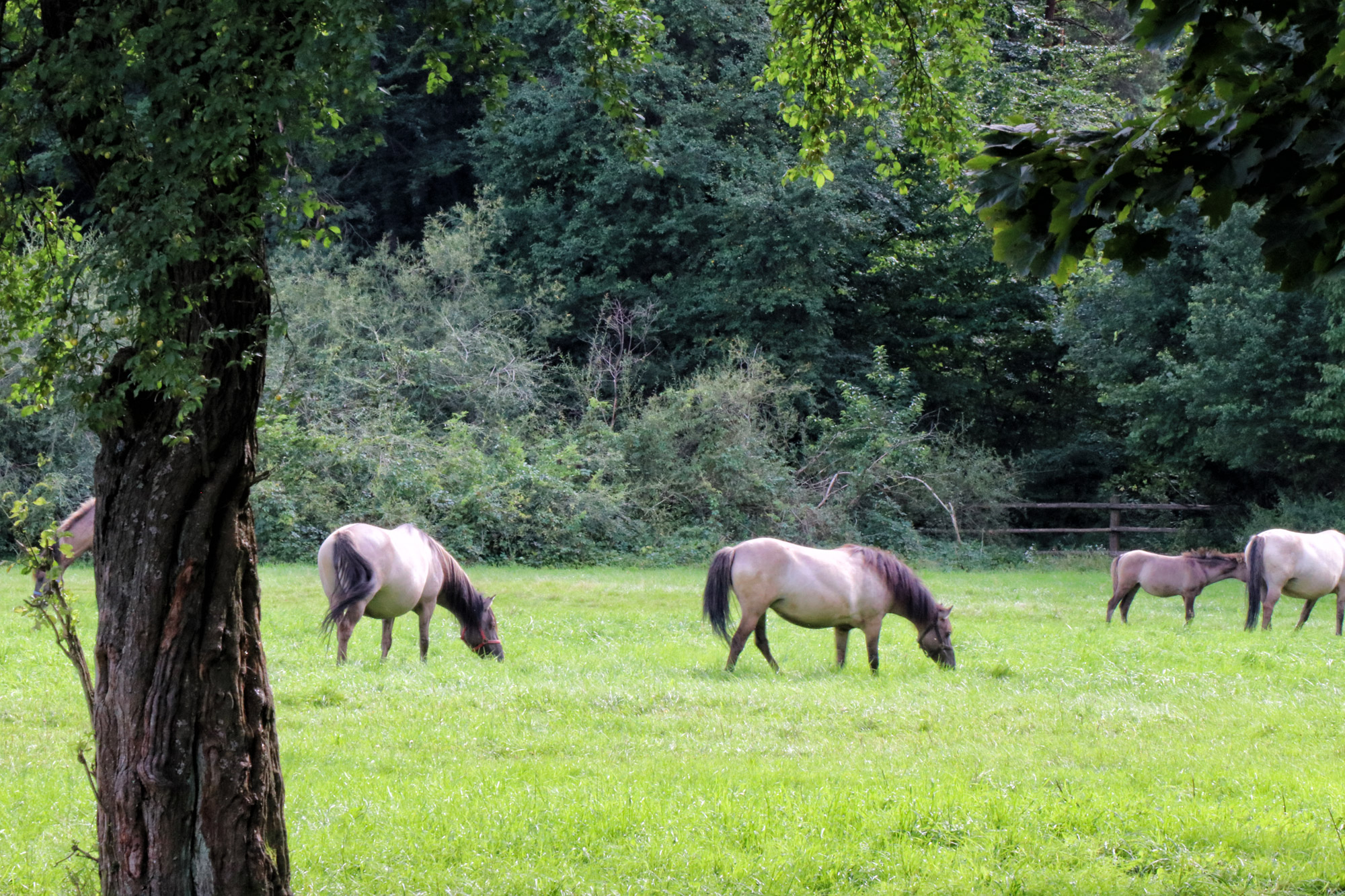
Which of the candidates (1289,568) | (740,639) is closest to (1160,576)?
(1289,568)

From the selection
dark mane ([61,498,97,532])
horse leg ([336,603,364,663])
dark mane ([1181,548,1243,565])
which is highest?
dark mane ([61,498,97,532])

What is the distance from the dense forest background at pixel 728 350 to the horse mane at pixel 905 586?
13.2 meters

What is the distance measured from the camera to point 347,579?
11.8m

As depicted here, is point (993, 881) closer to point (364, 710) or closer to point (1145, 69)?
point (364, 710)

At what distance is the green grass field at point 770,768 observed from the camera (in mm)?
5617

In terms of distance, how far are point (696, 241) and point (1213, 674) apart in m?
Answer: 24.1

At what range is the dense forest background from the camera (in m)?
25.8

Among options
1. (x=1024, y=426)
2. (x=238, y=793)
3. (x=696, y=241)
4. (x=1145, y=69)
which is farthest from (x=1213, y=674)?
(x=1145, y=69)

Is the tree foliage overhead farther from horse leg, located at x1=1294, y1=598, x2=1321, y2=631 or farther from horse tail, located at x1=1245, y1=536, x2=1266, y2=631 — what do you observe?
horse leg, located at x1=1294, y1=598, x2=1321, y2=631

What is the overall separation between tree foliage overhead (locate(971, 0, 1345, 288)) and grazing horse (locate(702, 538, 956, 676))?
8.06m

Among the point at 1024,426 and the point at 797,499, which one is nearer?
the point at 797,499

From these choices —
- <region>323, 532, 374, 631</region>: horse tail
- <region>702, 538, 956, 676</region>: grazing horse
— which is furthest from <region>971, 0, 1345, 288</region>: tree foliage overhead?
<region>323, 532, 374, 631</region>: horse tail

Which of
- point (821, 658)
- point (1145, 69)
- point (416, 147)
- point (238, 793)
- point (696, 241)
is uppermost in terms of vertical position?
point (1145, 69)

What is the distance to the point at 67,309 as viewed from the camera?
13.1 feet
